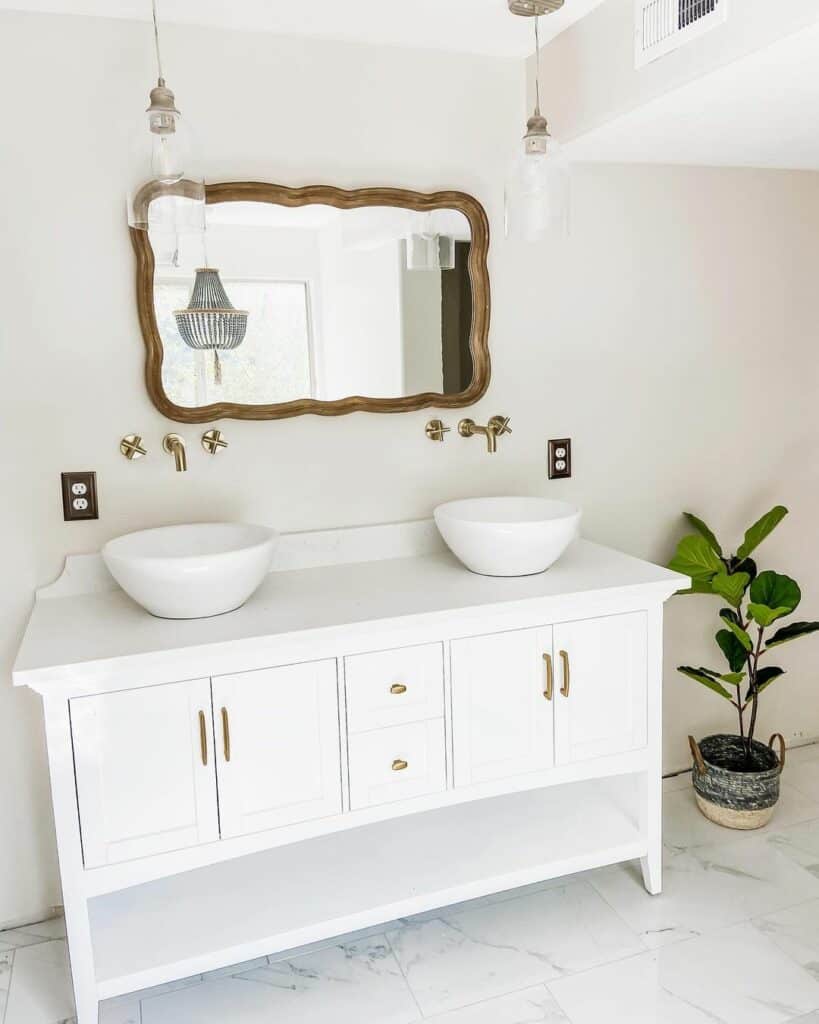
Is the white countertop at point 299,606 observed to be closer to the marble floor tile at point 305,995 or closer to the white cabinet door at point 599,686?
the white cabinet door at point 599,686

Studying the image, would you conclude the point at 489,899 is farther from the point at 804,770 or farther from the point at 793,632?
the point at 804,770

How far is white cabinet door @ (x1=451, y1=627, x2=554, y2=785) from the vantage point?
202 centimetres

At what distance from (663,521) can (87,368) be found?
175cm

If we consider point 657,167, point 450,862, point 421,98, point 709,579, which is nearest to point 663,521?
point 709,579

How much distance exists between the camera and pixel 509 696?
81.1 inches

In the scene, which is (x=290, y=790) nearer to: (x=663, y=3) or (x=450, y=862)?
(x=450, y=862)

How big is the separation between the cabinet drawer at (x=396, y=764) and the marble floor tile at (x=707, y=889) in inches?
26.2

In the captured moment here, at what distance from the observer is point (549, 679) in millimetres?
2088

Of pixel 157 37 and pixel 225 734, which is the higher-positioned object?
pixel 157 37

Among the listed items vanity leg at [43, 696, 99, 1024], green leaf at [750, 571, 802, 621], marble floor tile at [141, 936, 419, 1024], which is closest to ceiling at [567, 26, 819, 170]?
green leaf at [750, 571, 802, 621]

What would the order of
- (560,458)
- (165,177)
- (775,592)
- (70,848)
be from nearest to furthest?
(70,848) → (165,177) → (775,592) → (560,458)

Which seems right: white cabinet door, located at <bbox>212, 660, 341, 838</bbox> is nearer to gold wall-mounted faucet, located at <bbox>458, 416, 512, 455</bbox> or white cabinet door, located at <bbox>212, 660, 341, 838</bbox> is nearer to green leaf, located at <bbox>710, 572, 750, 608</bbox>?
gold wall-mounted faucet, located at <bbox>458, 416, 512, 455</bbox>

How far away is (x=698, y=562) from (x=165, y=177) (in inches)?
68.7

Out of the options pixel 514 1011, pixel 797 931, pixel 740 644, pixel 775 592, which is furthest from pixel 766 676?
pixel 514 1011
